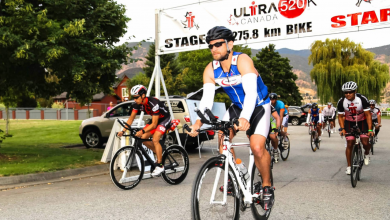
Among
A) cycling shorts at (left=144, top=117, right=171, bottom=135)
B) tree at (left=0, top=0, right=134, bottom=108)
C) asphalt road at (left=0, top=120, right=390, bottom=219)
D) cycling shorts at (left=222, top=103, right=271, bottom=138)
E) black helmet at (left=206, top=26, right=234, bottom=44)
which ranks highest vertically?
tree at (left=0, top=0, right=134, bottom=108)

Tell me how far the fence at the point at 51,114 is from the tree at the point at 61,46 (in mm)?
41529

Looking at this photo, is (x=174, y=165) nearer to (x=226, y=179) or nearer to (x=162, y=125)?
(x=162, y=125)

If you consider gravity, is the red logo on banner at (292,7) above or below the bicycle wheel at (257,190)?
above

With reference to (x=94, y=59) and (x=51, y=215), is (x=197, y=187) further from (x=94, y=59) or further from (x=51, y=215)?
(x=94, y=59)

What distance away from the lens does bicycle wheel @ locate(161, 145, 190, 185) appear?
24.7ft

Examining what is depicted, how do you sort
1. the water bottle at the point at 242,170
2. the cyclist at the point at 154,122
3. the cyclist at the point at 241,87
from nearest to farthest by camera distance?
the cyclist at the point at 241,87 < the water bottle at the point at 242,170 < the cyclist at the point at 154,122

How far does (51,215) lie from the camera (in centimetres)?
527

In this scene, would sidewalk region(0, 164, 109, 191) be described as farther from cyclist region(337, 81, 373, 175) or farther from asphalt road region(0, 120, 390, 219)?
cyclist region(337, 81, 373, 175)

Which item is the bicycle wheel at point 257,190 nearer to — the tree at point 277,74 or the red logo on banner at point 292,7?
the red logo on banner at point 292,7

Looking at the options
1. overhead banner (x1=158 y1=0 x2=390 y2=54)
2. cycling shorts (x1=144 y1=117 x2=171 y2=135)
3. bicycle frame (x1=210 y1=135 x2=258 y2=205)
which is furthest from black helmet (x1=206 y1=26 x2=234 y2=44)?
overhead banner (x1=158 y1=0 x2=390 y2=54)

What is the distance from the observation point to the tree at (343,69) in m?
44.6

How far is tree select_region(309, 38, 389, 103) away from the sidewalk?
39.6m

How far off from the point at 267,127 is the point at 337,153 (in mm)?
10097

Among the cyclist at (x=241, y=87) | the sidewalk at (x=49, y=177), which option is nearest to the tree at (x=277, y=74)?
the sidewalk at (x=49, y=177)
